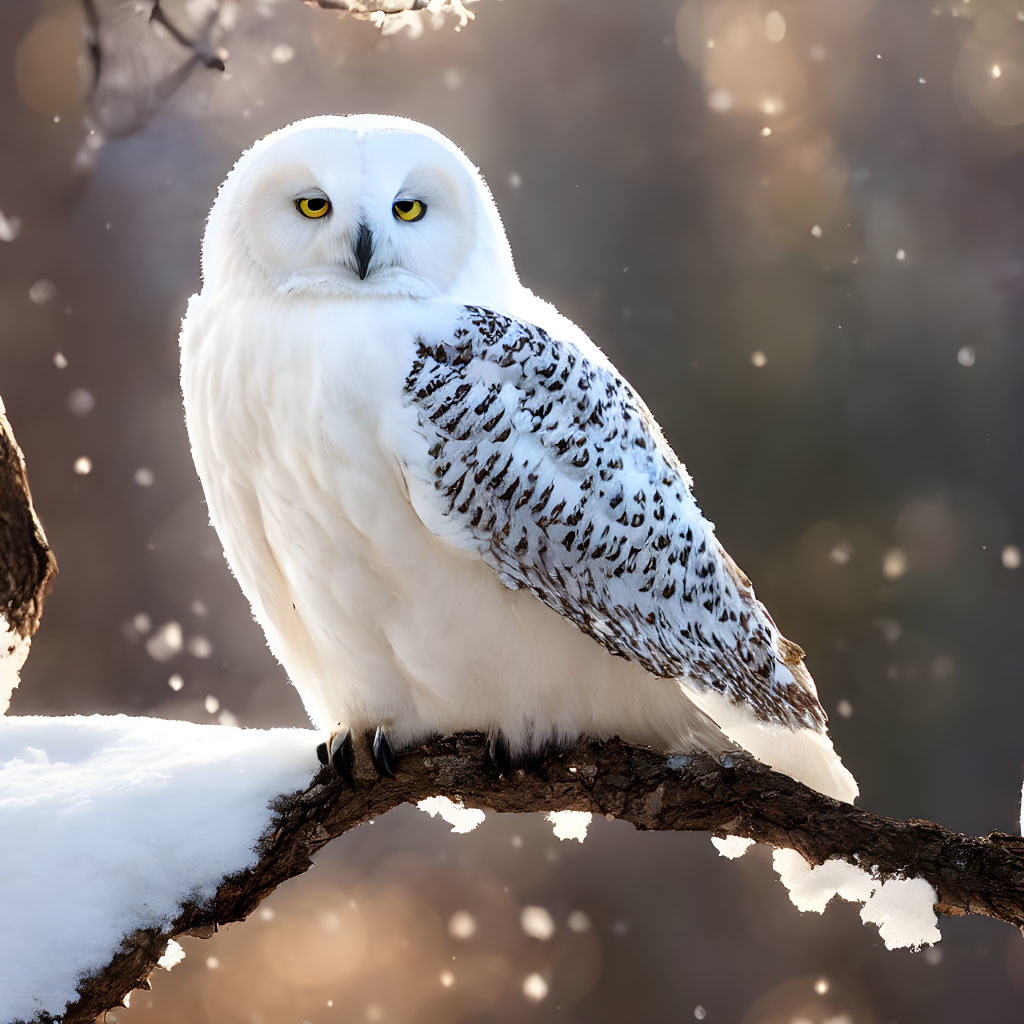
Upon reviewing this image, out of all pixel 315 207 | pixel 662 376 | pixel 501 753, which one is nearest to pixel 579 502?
pixel 501 753

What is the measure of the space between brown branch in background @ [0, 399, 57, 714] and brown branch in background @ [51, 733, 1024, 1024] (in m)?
0.45

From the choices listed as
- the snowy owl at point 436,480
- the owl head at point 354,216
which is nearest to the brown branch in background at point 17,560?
the snowy owl at point 436,480

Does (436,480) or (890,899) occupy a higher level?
(436,480)

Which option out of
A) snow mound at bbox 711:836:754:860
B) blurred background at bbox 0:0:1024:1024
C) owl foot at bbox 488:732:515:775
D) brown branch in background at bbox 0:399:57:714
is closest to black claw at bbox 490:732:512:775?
owl foot at bbox 488:732:515:775

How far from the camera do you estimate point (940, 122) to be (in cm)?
215

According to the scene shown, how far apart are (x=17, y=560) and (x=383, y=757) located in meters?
0.53

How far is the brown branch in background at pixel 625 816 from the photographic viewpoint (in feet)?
3.10

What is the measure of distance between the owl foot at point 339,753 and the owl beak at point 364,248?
19.6 inches

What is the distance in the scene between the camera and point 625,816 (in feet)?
3.66

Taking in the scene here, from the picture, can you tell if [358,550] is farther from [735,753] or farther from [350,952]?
[350,952]

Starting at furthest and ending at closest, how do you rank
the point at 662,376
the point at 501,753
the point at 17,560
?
the point at 662,376 → the point at 17,560 → the point at 501,753

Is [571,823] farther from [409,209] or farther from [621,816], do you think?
[409,209]

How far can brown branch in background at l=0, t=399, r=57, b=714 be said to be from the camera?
1267 mm

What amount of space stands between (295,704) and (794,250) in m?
1.46
